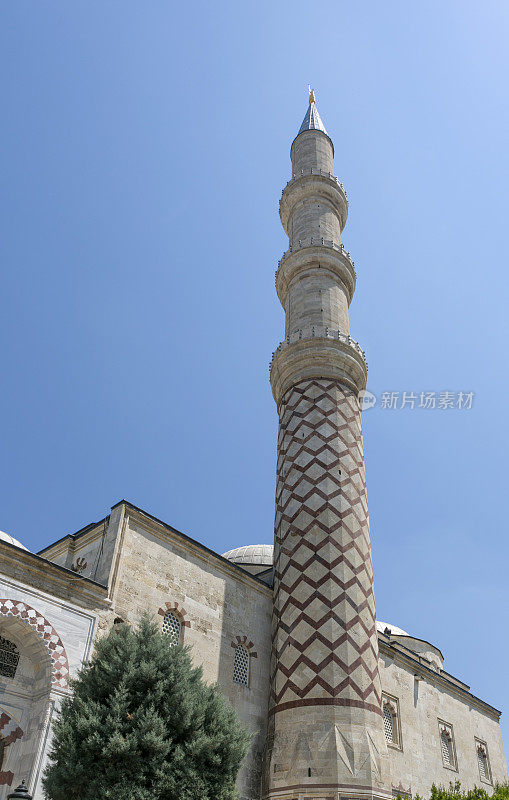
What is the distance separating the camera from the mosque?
30.2ft

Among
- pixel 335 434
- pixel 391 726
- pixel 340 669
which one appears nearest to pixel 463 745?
pixel 391 726

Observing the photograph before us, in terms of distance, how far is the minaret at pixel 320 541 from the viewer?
11.1m

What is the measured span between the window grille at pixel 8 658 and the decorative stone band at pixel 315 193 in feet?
47.1

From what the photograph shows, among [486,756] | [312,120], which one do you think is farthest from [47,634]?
[312,120]

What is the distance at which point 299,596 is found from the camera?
12898 millimetres

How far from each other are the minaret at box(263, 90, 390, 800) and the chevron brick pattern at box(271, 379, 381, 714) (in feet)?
0.08

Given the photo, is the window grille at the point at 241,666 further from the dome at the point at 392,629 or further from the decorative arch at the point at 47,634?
the dome at the point at 392,629

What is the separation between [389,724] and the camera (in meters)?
15.2

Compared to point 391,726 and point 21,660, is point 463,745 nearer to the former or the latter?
point 391,726

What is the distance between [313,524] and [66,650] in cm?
590

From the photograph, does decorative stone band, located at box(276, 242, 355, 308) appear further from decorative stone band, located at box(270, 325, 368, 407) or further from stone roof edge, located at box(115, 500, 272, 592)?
stone roof edge, located at box(115, 500, 272, 592)

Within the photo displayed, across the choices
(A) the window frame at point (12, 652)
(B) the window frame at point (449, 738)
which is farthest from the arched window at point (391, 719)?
(A) the window frame at point (12, 652)

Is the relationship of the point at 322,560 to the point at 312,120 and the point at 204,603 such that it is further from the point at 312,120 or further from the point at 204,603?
the point at 312,120

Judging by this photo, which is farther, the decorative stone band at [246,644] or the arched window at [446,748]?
the arched window at [446,748]
